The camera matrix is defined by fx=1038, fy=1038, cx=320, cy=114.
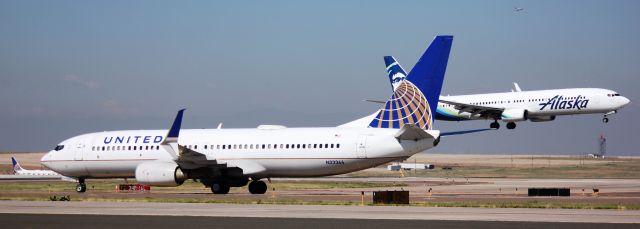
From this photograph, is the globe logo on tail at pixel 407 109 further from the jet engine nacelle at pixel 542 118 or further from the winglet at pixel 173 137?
the jet engine nacelle at pixel 542 118

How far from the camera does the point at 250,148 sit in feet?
167

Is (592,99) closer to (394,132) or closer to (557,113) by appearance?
(557,113)

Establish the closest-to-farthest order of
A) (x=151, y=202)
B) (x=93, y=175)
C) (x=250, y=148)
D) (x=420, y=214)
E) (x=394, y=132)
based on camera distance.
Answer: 1. (x=420, y=214)
2. (x=151, y=202)
3. (x=394, y=132)
4. (x=250, y=148)
5. (x=93, y=175)

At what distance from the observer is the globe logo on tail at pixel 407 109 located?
158ft

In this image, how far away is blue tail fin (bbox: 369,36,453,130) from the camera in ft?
158

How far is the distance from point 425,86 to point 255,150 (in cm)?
898

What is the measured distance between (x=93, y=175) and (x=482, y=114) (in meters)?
44.7

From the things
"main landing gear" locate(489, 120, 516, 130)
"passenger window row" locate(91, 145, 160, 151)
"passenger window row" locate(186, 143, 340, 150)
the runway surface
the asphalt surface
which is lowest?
the asphalt surface

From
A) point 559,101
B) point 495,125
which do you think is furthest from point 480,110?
point 559,101

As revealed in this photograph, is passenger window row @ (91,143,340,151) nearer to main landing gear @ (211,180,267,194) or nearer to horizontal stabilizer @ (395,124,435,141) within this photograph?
main landing gear @ (211,180,267,194)

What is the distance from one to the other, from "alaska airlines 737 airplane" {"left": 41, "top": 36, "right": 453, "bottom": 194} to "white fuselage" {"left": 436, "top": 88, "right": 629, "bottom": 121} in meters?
38.4

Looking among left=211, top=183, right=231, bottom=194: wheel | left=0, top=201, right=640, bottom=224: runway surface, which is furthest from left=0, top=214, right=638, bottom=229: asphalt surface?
→ left=211, top=183, right=231, bottom=194: wheel

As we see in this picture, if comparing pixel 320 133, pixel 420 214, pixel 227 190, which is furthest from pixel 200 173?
pixel 420 214

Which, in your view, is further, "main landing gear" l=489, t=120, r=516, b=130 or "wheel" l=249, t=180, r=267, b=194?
"main landing gear" l=489, t=120, r=516, b=130
